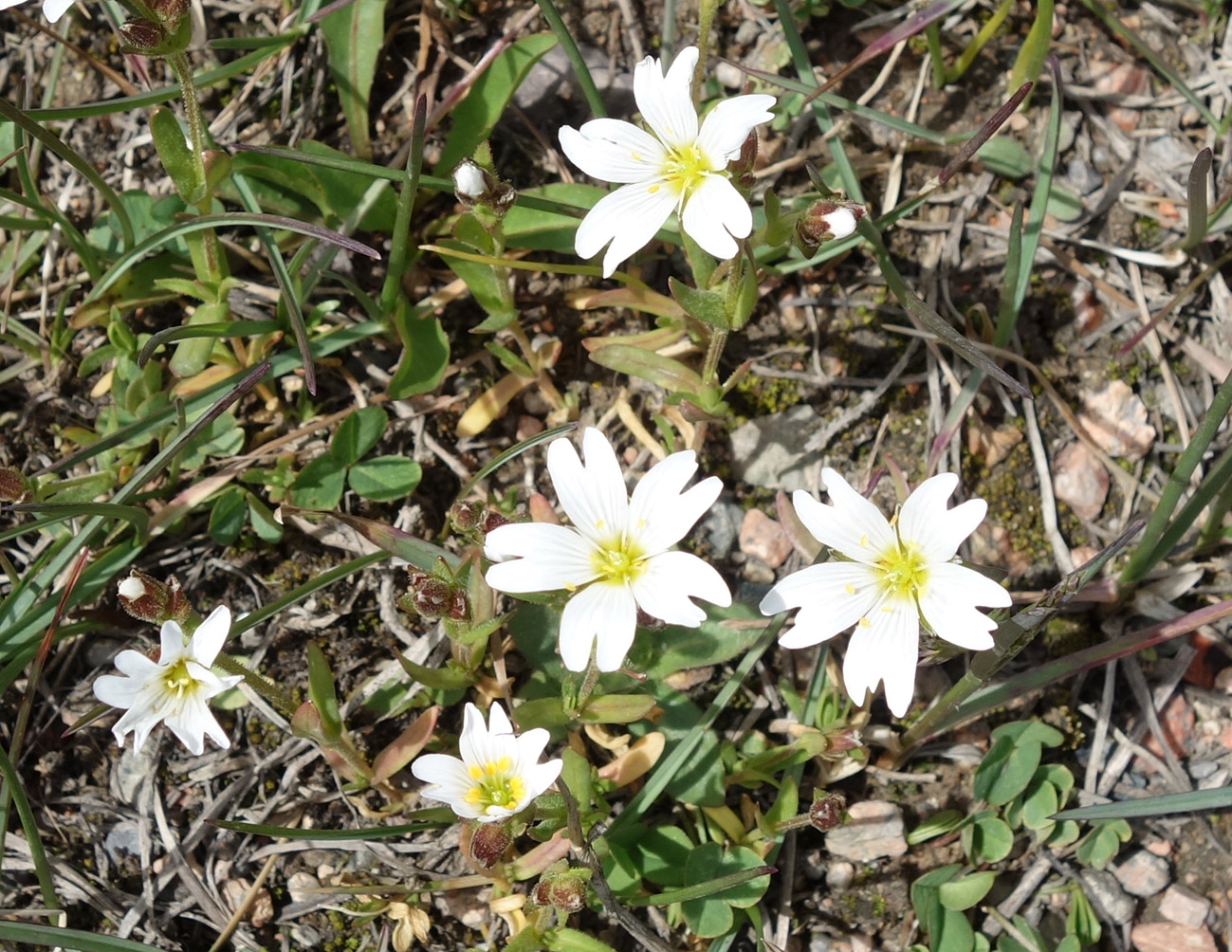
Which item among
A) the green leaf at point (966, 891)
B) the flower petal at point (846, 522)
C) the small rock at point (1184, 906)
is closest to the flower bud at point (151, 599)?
the flower petal at point (846, 522)

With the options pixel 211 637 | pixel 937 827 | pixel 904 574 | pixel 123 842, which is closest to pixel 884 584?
pixel 904 574

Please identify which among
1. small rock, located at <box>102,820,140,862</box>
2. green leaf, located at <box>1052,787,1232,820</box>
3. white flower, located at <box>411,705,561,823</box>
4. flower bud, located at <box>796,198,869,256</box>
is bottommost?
green leaf, located at <box>1052,787,1232,820</box>

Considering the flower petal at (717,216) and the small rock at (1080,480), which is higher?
the flower petal at (717,216)

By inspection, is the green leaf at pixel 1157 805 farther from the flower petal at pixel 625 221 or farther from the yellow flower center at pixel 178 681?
the yellow flower center at pixel 178 681

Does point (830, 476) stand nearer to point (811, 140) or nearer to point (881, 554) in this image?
point (881, 554)

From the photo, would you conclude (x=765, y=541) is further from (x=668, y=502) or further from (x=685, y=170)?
(x=685, y=170)

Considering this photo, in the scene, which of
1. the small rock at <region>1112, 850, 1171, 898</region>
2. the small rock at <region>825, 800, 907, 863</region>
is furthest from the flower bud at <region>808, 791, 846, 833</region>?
the small rock at <region>1112, 850, 1171, 898</region>

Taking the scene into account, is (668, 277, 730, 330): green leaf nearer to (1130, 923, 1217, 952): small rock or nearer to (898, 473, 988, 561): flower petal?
(898, 473, 988, 561): flower petal

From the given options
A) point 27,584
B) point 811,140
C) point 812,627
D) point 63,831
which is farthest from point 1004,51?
point 63,831
